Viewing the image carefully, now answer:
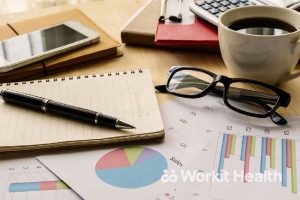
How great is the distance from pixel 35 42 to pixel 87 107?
189 millimetres

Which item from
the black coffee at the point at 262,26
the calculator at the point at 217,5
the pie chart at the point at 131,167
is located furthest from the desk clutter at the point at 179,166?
the calculator at the point at 217,5

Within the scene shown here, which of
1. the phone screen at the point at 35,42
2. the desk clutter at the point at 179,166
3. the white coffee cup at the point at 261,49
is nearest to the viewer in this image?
the desk clutter at the point at 179,166

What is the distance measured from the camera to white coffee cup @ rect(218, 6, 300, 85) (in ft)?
1.82

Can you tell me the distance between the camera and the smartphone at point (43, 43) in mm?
650

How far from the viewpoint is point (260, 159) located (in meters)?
0.49

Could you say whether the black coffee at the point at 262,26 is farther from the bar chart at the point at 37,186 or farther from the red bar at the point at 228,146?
the bar chart at the point at 37,186

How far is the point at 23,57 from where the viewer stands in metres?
0.65

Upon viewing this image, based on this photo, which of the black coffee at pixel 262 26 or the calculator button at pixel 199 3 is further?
the calculator button at pixel 199 3

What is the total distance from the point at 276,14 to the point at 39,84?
0.35 m

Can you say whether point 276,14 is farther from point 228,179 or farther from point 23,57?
point 23,57

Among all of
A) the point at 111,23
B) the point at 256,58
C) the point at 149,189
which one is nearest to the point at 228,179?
the point at 149,189

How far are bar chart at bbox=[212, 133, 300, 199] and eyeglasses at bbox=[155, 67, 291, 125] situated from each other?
46 mm

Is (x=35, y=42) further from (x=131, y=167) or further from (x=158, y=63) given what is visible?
(x=131, y=167)

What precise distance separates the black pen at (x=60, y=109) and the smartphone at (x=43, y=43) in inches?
3.1
